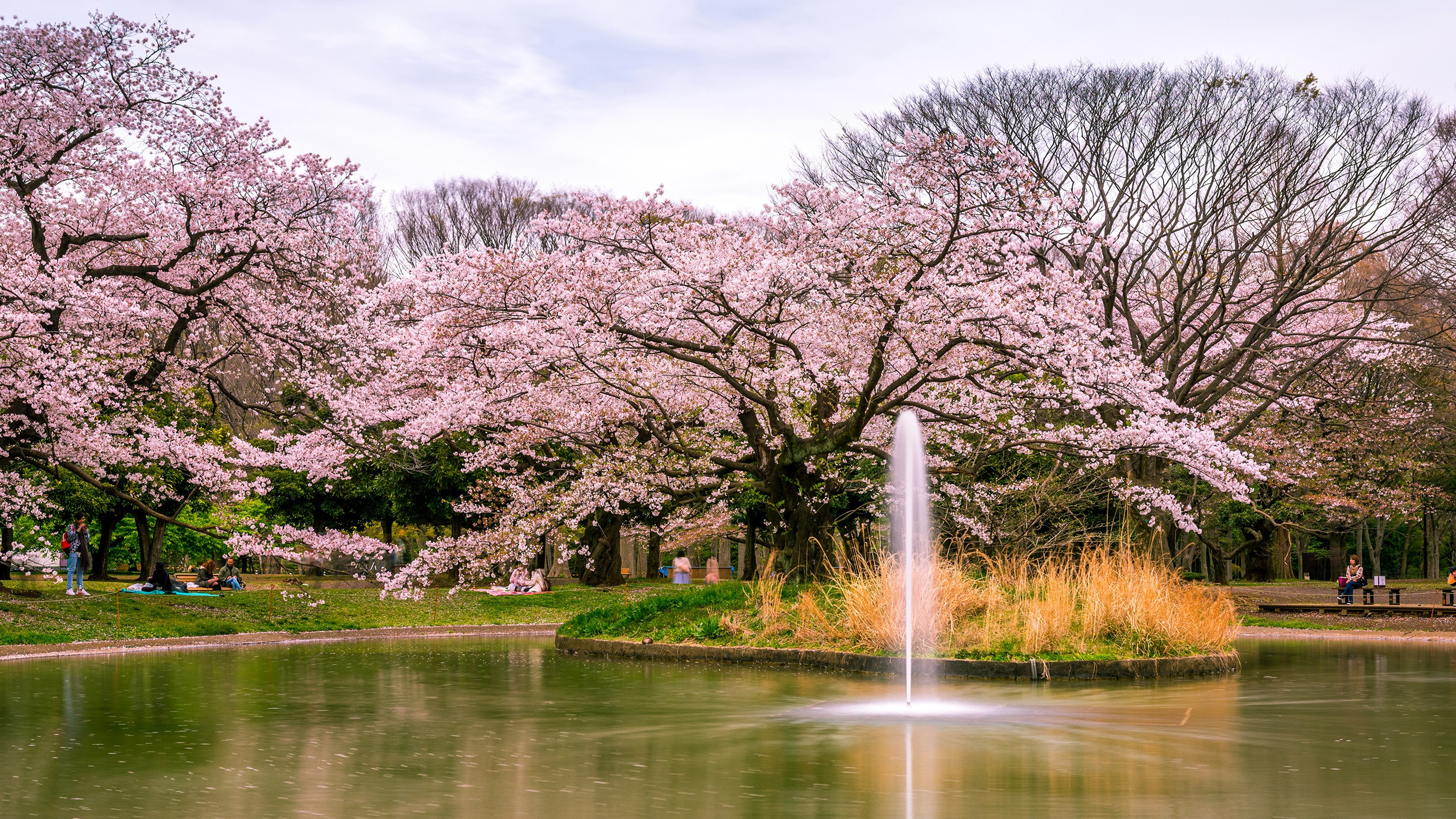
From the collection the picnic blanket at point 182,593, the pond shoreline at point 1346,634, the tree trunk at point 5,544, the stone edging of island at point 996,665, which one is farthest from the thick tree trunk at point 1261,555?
the tree trunk at point 5,544

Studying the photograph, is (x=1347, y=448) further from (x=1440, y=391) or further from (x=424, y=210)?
(x=424, y=210)

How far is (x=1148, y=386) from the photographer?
17.0m

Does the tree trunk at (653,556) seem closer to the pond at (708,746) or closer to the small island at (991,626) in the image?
the small island at (991,626)

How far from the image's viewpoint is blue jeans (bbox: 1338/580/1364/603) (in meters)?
28.6

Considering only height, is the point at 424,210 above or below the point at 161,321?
above

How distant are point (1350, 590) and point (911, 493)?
18.0 meters

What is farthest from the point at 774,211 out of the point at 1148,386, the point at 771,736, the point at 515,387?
the point at 771,736

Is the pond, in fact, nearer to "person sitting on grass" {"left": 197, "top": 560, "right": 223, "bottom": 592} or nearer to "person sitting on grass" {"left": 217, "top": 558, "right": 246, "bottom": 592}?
"person sitting on grass" {"left": 197, "top": 560, "right": 223, "bottom": 592}

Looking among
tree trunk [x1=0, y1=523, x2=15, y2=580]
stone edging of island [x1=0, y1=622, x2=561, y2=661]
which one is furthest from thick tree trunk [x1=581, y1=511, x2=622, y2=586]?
tree trunk [x1=0, y1=523, x2=15, y2=580]

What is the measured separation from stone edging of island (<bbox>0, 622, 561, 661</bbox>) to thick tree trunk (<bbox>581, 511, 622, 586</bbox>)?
866cm

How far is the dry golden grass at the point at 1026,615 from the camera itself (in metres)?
14.4

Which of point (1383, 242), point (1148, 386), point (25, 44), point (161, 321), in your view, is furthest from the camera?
point (1383, 242)

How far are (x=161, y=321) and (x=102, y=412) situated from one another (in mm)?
1894

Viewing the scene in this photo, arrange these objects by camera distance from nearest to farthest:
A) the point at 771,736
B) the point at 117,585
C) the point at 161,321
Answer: the point at 771,736 → the point at 161,321 → the point at 117,585
